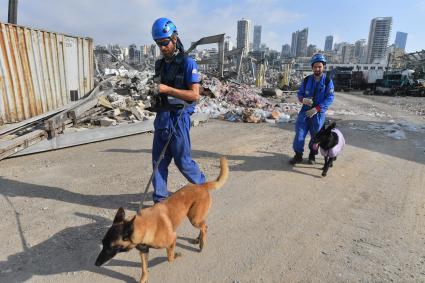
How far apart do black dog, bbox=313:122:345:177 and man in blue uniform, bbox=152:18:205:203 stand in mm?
2784

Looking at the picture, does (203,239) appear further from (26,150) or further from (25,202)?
(26,150)

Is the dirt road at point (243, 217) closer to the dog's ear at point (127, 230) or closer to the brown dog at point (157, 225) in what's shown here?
the brown dog at point (157, 225)

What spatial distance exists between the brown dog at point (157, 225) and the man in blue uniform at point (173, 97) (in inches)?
23.8

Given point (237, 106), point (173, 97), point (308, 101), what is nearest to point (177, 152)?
point (173, 97)

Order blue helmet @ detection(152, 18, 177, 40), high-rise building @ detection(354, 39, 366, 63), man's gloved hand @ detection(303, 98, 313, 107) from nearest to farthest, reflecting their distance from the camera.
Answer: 1. blue helmet @ detection(152, 18, 177, 40)
2. man's gloved hand @ detection(303, 98, 313, 107)
3. high-rise building @ detection(354, 39, 366, 63)

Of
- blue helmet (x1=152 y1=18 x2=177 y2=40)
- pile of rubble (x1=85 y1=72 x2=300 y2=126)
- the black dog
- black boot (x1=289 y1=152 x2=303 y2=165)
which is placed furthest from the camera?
pile of rubble (x1=85 y1=72 x2=300 y2=126)

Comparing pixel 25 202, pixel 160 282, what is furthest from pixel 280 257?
pixel 25 202

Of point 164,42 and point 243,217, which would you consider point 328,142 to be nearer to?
point 243,217

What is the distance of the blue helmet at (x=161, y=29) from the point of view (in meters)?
3.04

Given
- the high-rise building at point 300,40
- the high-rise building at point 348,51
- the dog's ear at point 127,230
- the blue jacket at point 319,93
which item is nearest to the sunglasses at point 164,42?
the dog's ear at point 127,230

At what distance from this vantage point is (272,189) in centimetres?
481

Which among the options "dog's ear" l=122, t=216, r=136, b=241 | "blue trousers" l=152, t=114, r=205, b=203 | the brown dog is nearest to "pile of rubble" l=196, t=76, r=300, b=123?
"blue trousers" l=152, t=114, r=205, b=203

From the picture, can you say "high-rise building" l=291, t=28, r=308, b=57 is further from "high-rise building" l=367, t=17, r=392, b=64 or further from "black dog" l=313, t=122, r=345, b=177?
"black dog" l=313, t=122, r=345, b=177

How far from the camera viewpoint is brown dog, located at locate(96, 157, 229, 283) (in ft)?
7.27
